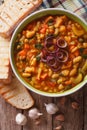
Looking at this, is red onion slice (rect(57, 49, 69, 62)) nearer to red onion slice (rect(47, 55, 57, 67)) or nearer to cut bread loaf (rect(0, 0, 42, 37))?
red onion slice (rect(47, 55, 57, 67))

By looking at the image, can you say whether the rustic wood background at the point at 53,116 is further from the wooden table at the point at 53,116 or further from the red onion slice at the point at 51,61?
the red onion slice at the point at 51,61

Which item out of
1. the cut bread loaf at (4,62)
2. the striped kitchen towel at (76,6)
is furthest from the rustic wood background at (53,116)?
the striped kitchen towel at (76,6)

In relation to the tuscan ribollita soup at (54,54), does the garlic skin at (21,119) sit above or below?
below

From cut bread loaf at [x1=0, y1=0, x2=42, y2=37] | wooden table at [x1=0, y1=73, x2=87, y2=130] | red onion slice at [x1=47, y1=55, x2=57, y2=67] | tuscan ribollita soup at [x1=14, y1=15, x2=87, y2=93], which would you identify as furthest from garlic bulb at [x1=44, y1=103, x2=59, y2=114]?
cut bread loaf at [x1=0, y1=0, x2=42, y2=37]

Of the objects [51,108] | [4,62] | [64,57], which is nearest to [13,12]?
Result: [4,62]

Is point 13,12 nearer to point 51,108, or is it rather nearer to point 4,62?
point 4,62

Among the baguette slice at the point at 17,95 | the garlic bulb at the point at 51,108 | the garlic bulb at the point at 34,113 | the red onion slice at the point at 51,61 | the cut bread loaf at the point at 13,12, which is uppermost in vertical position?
the cut bread loaf at the point at 13,12
